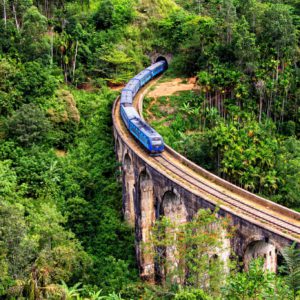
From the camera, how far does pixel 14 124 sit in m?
43.8

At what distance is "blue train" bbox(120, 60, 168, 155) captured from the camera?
3806cm

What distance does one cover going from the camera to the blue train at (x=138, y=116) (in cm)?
3806

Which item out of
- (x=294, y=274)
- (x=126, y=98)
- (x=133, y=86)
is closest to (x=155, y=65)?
(x=133, y=86)

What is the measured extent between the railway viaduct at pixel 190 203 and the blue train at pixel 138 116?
0.84m

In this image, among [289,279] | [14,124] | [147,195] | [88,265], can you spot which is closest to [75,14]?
[14,124]

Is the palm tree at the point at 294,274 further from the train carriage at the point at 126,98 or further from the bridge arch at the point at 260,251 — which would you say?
the train carriage at the point at 126,98

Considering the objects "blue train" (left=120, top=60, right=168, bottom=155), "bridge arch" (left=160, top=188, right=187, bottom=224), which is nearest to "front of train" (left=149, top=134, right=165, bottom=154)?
"blue train" (left=120, top=60, right=168, bottom=155)

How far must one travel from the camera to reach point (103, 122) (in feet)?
169

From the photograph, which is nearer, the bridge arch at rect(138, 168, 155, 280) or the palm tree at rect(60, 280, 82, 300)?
the palm tree at rect(60, 280, 82, 300)

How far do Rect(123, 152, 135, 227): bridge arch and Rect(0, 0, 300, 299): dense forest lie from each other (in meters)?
0.85

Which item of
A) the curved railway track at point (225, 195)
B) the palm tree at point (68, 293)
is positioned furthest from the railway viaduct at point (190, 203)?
the palm tree at point (68, 293)

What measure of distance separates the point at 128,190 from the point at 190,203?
11828 mm

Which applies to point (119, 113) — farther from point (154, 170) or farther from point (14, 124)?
point (154, 170)

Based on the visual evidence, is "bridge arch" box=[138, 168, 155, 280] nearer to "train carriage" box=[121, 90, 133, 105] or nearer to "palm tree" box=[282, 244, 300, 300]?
"train carriage" box=[121, 90, 133, 105]
